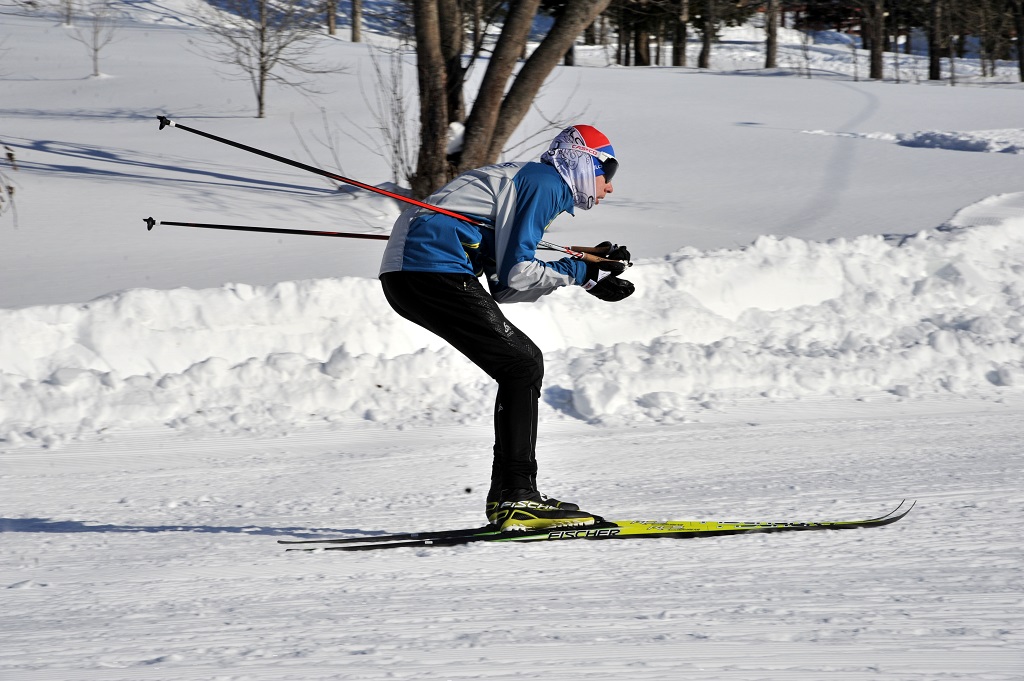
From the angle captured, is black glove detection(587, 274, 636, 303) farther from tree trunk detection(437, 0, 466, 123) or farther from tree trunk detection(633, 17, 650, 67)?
tree trunk detection(633, 17, 650, 67)

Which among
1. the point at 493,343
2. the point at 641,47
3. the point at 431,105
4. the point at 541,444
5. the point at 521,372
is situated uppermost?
the point at 641,47

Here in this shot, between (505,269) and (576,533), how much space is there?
3.72ft

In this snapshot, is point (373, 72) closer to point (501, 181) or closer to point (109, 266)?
point (109, 266)

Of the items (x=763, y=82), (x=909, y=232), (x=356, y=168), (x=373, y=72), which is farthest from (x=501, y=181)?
(x=763, y=82)

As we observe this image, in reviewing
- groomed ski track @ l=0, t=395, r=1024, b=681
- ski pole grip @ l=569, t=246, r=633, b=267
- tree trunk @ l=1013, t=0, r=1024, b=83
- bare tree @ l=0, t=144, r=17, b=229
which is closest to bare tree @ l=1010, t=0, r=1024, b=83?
tree trunk @ l=1013, t=0, r=1024, b=83

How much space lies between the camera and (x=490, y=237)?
3.71 metres

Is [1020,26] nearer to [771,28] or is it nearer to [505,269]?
[771,28]

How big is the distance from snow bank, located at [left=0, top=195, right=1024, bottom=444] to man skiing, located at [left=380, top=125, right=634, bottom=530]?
1.91m

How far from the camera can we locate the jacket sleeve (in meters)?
3.49

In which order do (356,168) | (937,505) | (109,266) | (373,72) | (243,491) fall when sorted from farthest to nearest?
(373,72)
(356,168)
(109,266)
(243,491)
(937,505)

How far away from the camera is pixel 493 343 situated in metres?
3.70

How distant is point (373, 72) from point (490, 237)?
19351 mm

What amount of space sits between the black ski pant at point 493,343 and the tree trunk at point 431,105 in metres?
7.12

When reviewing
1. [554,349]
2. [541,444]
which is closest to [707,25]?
[554,349]
